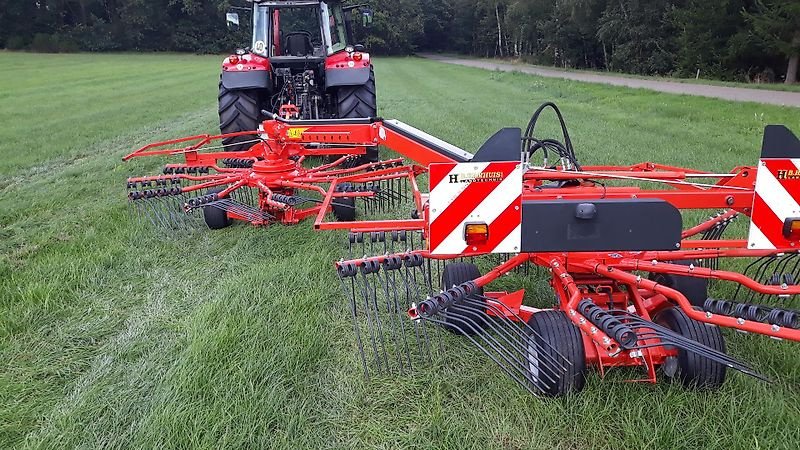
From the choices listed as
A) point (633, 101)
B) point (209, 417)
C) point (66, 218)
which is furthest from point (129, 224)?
point (633, 101)

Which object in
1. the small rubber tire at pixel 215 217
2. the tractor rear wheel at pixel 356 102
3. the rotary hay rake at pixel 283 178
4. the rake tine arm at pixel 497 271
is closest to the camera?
the rake tine arm at pixel 497 271

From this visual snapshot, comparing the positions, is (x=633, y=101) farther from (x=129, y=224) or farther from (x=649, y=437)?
(x=649, y=437)

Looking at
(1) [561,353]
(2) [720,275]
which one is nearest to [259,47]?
(1) [561,353]

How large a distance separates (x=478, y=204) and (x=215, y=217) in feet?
8.95

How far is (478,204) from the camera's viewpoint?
2.36 m

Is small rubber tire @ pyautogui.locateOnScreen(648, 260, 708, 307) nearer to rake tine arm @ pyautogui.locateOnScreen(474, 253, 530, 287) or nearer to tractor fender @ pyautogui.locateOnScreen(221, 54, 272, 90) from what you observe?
rake tine arm @ pyautogui.locateOnScreen(474, 253, 530, 287)

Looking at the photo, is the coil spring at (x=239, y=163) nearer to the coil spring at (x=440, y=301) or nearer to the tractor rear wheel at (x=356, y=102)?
the tractor rear wheel at (x=356, y=102)

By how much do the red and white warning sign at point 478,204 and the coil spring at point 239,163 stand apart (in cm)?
290

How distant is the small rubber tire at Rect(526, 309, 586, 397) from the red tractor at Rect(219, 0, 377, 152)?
422cm

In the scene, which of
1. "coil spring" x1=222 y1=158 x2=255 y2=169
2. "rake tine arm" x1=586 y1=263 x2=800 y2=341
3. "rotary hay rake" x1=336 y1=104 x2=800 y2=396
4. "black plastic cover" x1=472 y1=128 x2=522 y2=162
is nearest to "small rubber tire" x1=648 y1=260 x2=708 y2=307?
"rotary hay rake" x1=336 y1=104 x2=800 y2=396

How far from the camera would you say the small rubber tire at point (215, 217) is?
448 cm

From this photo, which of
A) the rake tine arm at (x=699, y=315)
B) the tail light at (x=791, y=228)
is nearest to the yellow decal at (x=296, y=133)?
the rake tine arm at (x=699, y=315)

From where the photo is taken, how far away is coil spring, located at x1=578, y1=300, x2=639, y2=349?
6.54ft

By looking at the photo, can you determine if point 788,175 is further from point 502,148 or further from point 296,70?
point 296,70
